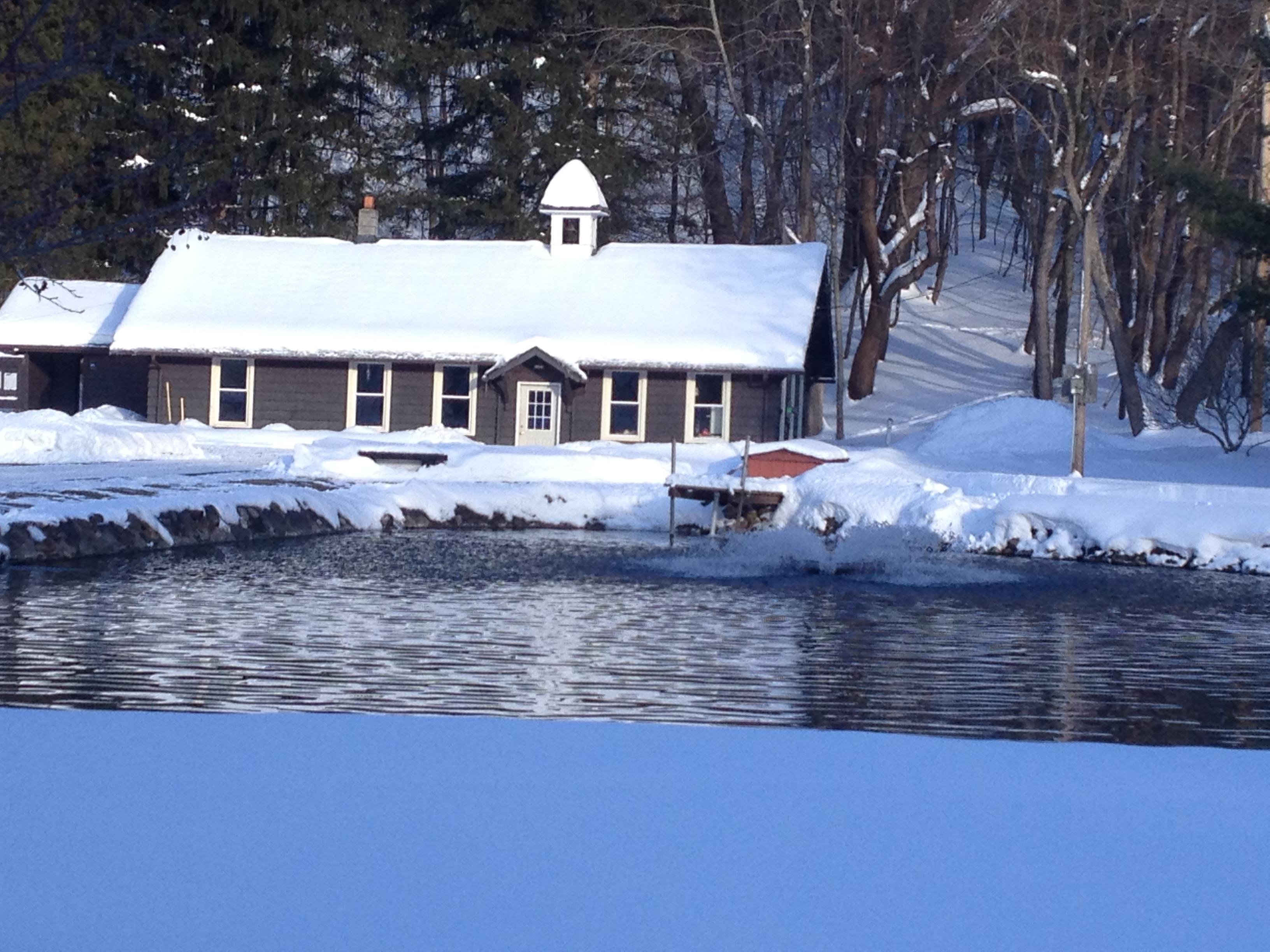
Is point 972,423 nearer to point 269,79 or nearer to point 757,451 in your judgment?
point 757,451

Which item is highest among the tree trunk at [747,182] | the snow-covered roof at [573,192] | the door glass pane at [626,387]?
the tree trunk at [747,182]

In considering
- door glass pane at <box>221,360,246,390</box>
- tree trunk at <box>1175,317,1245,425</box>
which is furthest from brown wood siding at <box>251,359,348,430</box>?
tree trunk at <box>1175,317,1245,425</box>

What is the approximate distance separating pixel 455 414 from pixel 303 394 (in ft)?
12.1

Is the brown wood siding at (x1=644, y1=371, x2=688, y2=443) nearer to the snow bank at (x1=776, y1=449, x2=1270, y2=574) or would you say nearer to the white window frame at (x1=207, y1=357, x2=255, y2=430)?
the white window frame at (x1=207, y1=357, x2=255, y2=430)

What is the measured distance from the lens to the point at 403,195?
5384 cm

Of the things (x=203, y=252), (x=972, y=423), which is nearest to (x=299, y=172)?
(x=203, y=252)

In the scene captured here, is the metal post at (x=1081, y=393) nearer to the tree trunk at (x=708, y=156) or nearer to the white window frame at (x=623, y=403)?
the white window frame at (x=623, y=403)

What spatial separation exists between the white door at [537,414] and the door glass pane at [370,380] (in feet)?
11.5

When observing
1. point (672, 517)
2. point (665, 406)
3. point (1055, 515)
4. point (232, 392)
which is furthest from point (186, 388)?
point (1055, 515)

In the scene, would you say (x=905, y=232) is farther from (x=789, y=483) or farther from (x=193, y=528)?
(x=193, y=528)

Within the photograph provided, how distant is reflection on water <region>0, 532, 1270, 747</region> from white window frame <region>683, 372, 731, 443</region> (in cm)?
1745

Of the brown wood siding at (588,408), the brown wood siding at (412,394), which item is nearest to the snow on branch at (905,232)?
the brown wood siding at (588,408)

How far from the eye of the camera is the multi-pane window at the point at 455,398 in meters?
38.7

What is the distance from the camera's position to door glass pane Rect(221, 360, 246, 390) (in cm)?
3988
